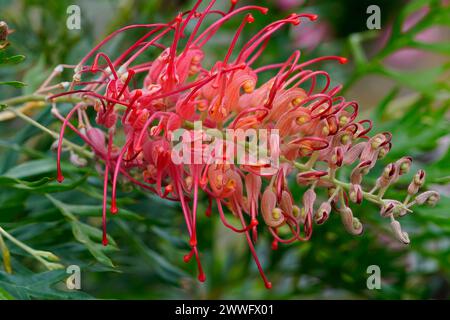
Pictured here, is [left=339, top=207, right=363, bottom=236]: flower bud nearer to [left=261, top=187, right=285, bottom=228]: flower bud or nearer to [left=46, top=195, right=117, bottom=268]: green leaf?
[left=261, top=187, right=285, bottom=228]: flower bud

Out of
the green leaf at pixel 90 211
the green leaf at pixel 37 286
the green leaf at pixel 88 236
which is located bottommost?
the green leaf at pixel 37 286

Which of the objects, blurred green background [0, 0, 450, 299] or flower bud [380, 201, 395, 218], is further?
blurred green background [0, 0, 450, 299]

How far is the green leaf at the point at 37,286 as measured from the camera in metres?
0.46

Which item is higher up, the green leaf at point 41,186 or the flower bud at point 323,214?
the green leaf at point 41,186

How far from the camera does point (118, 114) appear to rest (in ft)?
1.62

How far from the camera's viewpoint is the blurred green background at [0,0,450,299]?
533mm

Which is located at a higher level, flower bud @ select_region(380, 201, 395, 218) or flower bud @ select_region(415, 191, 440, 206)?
flower bud @ select_region(415, 191, 440, 206)

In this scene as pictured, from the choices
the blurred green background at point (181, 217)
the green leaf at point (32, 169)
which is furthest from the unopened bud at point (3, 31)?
the green leaf at point (32, 169)

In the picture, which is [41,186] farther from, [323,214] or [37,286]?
[323,214]

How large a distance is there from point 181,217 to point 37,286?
0.33 meters

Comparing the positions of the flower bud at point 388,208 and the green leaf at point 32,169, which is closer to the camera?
the flower bud at point 388,208

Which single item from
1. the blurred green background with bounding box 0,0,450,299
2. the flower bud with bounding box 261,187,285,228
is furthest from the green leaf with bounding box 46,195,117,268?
the flower bud with bounding box 261,187,285,228

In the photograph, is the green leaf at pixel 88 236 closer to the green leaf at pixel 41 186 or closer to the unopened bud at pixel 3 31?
the green leaf at pixel 41 186

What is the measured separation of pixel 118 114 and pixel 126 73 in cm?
3
